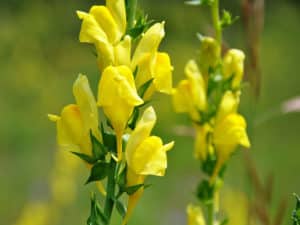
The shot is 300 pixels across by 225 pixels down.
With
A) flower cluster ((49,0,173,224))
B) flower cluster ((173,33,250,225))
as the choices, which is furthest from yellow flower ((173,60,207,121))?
flower cluster ((49,0,173,224))

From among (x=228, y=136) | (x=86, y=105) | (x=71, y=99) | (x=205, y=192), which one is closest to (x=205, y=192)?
(x=205, y=192)

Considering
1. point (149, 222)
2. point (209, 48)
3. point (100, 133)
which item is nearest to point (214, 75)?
point (209, 48)

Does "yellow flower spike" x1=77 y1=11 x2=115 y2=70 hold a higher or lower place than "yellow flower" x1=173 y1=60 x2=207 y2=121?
higher

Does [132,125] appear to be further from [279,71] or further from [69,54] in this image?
[69,54]

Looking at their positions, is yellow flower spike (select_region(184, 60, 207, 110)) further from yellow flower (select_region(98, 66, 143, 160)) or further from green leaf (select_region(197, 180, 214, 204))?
yellow flower (select_region(98, 66, 143, 160))

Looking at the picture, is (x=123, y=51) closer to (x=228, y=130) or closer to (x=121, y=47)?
(x=121, y=47)
